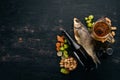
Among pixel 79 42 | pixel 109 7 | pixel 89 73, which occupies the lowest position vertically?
pixel 89 73

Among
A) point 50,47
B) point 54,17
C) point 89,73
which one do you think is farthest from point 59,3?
point 89,73

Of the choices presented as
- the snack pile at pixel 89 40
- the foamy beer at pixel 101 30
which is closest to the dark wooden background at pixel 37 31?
the snack pile at pixel 89 40

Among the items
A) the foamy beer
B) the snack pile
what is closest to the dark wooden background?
the snack pile

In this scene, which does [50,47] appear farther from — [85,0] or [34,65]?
[85,0]

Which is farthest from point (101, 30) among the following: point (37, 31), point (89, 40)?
point (37, 31)

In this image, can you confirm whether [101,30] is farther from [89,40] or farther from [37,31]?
[37,31]
